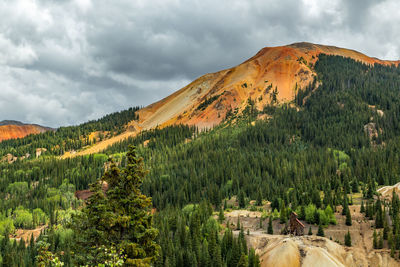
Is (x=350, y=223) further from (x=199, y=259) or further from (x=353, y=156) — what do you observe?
(x=353, y=156)

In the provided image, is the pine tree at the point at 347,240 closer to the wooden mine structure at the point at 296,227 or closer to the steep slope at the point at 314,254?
the steep slope at the point at 314,254

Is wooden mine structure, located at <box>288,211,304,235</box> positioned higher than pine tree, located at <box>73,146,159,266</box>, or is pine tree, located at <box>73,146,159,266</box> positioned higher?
pine tree, located at <box>73,146,159,266</box>

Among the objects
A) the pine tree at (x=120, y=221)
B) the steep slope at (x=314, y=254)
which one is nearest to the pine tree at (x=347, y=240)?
the steep slope at (x=314, y=254)

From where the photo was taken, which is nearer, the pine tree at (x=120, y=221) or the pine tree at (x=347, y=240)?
the pine tree at (x=120, y=221)

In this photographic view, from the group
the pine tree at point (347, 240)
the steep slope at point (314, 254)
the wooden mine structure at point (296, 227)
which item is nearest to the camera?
the steep slope at point (314, 254)

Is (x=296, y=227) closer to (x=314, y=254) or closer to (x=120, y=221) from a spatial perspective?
(x=314, y=254)

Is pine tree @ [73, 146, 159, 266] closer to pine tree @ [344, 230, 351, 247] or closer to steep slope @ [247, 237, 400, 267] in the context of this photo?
steep slope @ [247, 237, 400, 267]

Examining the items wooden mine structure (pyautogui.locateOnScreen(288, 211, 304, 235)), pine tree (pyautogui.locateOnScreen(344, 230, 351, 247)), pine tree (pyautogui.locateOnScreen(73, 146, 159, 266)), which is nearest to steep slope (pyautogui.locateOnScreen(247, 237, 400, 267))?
pine tree (pyautogui.locateOnScreen(344, 230, 351, 247))

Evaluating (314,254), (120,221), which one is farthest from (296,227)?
(120,221)

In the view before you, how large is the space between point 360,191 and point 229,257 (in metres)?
80.1

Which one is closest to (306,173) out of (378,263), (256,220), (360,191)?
(360,191)

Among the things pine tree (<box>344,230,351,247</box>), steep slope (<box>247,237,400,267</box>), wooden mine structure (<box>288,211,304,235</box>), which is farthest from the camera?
wooden mine structure (<box>288,211,304,235</box>)

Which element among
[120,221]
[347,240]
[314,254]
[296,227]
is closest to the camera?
[120,221]

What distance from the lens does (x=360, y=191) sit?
140500mm
